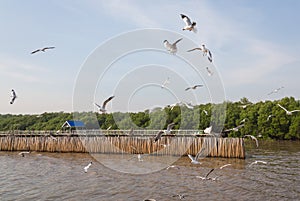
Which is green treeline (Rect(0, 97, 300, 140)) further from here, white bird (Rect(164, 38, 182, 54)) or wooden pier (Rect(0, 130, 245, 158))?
white bird (Rect(164, 38, 182, 54))

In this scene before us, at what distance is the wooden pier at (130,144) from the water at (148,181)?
4.89 feet

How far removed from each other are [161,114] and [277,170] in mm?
39488

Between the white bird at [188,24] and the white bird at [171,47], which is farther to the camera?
the white bird at [171,47]

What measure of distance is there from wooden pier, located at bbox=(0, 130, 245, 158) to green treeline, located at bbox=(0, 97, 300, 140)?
546 inches

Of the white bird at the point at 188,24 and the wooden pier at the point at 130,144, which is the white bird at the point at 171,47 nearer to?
the white bird at the point at 188,24

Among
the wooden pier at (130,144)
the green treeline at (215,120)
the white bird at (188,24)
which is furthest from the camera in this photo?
the green treeline at (215,120)

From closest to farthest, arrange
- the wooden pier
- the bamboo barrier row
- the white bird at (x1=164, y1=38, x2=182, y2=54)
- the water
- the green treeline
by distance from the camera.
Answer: the white bird at (x1=164, y1=38, x2=182, y2=54), the water, the bamboo barrier row, the wooden pier, the green treeline

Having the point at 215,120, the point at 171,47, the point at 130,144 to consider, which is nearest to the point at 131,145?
the point at 130,144

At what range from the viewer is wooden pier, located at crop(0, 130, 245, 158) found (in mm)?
30923

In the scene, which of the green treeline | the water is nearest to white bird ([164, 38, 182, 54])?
the water

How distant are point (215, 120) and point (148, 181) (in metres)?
45.9

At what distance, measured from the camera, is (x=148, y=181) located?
21156 mm

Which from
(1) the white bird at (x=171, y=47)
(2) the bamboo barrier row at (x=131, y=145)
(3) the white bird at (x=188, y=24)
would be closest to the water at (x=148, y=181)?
(2) the bamboo barrier row at (x=131, y=145)

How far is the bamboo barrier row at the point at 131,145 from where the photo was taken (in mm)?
30766
